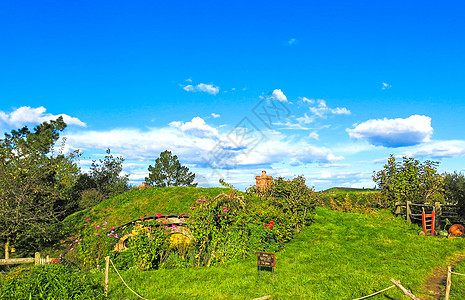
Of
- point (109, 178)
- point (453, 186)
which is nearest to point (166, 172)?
point (109, 178)

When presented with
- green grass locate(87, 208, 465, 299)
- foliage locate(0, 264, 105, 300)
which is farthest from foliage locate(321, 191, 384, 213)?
foliage locate(0, 264, 105, 300)

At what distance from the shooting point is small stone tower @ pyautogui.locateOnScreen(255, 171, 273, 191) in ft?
54.2

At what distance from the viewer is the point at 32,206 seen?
593 inches

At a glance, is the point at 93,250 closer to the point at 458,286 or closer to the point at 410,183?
the point at 458,286

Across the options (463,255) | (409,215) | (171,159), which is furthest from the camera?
(171,159)

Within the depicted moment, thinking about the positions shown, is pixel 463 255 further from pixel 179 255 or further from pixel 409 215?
pixel 179 255

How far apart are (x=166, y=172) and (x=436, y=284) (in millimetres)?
29196

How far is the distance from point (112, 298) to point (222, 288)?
291 centimetres

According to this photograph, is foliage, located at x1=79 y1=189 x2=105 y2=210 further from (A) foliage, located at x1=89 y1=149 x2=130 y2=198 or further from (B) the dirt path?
(B) the dirt path

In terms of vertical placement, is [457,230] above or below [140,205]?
below

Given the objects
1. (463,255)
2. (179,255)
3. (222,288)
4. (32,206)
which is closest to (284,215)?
(179,255)

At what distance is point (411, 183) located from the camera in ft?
63.6

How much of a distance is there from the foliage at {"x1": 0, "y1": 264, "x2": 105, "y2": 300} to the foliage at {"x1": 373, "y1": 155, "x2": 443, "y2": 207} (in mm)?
19698

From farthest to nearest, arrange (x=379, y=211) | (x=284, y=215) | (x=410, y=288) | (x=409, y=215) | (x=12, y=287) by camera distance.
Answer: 1. (x=379, y=211)
2. (x=409, y=215)
3. (x=284, y=215)
4. (x=410, y=288)
5. (x=12, y=287)
